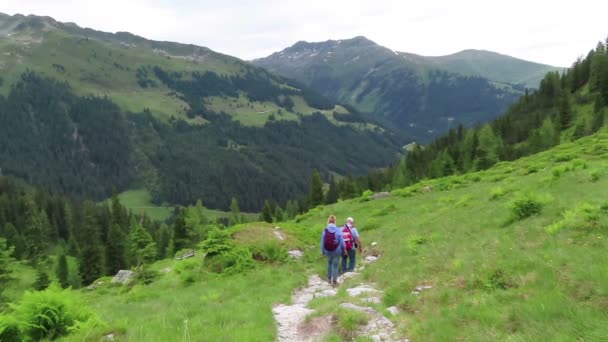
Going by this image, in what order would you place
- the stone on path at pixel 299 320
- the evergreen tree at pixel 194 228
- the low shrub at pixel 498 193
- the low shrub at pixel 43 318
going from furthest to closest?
the evergreen tree at pixel 194 228 → the low shrub at pixel 498 193 → the stone on path at pixel 299 320 → the low shrub at pixel 43 318

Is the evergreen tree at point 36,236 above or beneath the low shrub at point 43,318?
beneath

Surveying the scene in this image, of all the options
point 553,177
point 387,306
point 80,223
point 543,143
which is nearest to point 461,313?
point 387,306

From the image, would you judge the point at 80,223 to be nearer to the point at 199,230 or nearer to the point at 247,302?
the point at 199,230

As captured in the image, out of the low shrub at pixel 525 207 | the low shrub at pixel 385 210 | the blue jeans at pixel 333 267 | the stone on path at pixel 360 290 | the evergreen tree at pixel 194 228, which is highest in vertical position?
the low shrub at pixel 525 207

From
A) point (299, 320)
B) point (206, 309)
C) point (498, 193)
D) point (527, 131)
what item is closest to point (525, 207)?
point (498, 193)

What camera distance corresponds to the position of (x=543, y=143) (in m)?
75.1

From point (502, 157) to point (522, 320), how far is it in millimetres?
79729

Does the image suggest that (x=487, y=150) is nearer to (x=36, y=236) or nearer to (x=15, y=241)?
(x=36, y=236)

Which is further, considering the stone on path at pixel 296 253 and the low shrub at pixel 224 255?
the stone on path at pixel 296 253

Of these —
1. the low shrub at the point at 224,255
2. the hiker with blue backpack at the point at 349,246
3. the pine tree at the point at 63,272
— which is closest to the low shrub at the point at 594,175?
the hiker with blue backpack at the point at 349,246

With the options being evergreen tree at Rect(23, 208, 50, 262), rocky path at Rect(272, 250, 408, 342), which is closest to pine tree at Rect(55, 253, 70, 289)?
evergreen tree at Rect(23, 208, 50, 262)

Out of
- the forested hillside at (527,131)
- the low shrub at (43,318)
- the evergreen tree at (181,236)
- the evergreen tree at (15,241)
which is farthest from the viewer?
the evergreen tree at (15,241)

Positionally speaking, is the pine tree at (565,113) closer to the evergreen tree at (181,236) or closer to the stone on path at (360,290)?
the evergreen tree at (181,236)

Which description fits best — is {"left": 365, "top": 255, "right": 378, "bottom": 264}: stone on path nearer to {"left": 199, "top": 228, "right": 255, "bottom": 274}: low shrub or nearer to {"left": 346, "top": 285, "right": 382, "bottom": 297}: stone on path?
{"left": 346, "top": 285, "right": 382, "bottom": 297}: stone on path
